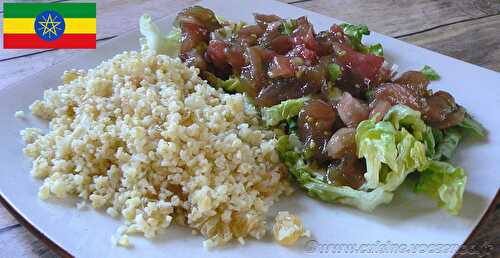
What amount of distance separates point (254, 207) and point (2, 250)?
70 cm

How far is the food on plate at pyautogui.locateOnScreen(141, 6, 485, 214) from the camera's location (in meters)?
1.56

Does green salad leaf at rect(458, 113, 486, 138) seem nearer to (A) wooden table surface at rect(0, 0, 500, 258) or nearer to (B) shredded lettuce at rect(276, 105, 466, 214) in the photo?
(B) shredded lettuce at rect(276, 105, 466, 214)

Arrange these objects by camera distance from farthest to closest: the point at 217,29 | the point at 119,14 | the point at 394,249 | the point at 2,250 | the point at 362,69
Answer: the point at 119,14 → the point at 217,29 → the point at 362,69 → the point at 2,250 → the point at 394,249

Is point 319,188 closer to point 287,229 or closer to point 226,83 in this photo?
point 287,229

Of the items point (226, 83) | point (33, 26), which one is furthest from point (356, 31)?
point (33, 26)

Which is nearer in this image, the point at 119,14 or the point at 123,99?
the point at 123,99

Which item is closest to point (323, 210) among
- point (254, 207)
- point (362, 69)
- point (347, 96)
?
point (254, 207)

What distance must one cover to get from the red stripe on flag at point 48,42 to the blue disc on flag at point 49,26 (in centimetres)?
2

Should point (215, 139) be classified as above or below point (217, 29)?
below

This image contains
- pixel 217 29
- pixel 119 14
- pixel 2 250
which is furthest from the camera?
pixel 119 14

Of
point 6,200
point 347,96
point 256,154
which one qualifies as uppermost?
point 347,96

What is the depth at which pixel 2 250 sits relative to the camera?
1.54 m

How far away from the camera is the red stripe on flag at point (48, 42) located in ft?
8.29

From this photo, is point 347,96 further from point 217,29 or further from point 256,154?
point 217,29
